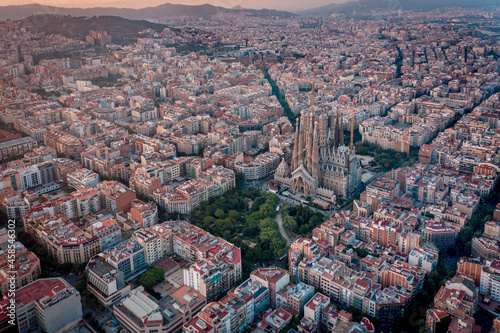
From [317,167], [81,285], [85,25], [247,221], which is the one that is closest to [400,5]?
[85,25]

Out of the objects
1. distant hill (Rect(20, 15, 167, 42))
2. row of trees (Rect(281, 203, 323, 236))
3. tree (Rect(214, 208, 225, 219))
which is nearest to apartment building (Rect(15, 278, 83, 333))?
tree (Rect(214, 208, 225, 219))

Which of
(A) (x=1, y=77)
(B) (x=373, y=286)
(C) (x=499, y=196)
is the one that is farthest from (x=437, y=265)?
(A) (x=1, y=77)

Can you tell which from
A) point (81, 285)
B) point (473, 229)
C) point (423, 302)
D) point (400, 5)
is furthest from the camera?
point (400, 5)

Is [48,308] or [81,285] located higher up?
[48,308]

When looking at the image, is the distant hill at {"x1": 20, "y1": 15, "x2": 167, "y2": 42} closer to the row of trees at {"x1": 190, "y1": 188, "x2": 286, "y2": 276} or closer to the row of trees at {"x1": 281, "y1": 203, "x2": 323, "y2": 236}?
the row of trees at {"x1": 190, "y1": 188, "x2": 286, "y2": 276}

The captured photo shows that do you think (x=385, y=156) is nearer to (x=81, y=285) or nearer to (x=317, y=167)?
(x=317, y=167)

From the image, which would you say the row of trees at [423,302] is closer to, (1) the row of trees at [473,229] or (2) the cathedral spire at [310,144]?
(1) the row of trees at [473,229]

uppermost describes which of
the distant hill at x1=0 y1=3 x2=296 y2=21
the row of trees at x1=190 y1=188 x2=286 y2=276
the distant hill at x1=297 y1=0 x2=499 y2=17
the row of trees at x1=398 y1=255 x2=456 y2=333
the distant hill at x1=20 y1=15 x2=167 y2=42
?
the distant hill at x1=297 y1=0 x2=499 y2=17
